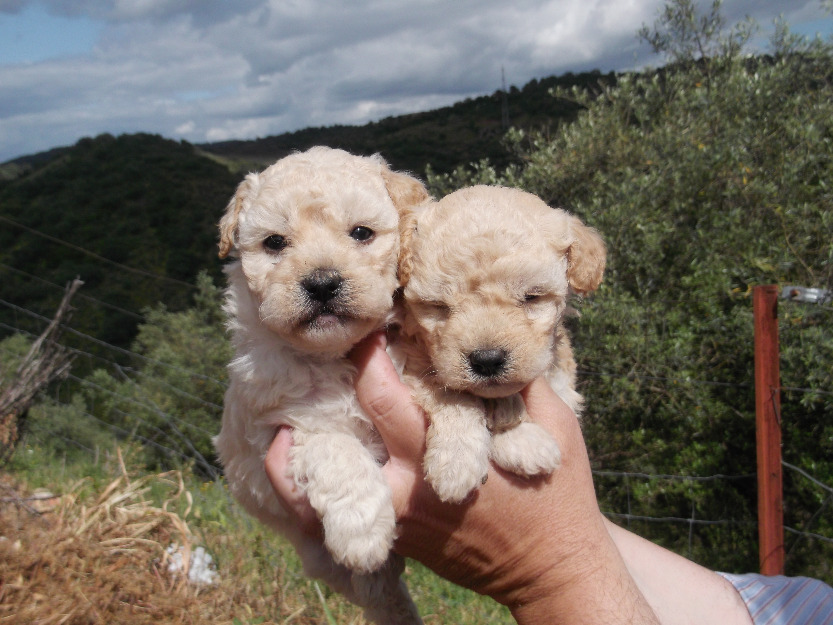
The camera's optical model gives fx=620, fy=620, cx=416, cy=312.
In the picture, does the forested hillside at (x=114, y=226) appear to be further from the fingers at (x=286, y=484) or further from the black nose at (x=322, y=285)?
the black nose at (x=322, y=285)

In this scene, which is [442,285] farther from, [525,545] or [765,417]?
[765,417]

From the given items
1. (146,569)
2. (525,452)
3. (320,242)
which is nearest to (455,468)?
(525,452)

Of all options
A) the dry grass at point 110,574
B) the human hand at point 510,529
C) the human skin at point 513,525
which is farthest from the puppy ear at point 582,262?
the dry grass at point 110,574

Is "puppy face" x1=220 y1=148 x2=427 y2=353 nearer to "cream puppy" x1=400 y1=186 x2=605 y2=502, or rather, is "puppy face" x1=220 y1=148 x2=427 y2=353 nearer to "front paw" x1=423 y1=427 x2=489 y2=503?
"cream puppy" x1=400 y1=186 x2=605 y2=502

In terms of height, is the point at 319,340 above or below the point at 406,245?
below

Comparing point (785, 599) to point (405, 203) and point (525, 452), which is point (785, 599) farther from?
point (405, 203)

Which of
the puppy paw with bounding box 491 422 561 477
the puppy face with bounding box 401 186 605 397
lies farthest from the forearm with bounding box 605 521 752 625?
the puppy face with bounding box 401 186 605 397

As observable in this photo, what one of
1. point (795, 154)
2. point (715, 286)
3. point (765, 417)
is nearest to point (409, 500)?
point (765, 417)
